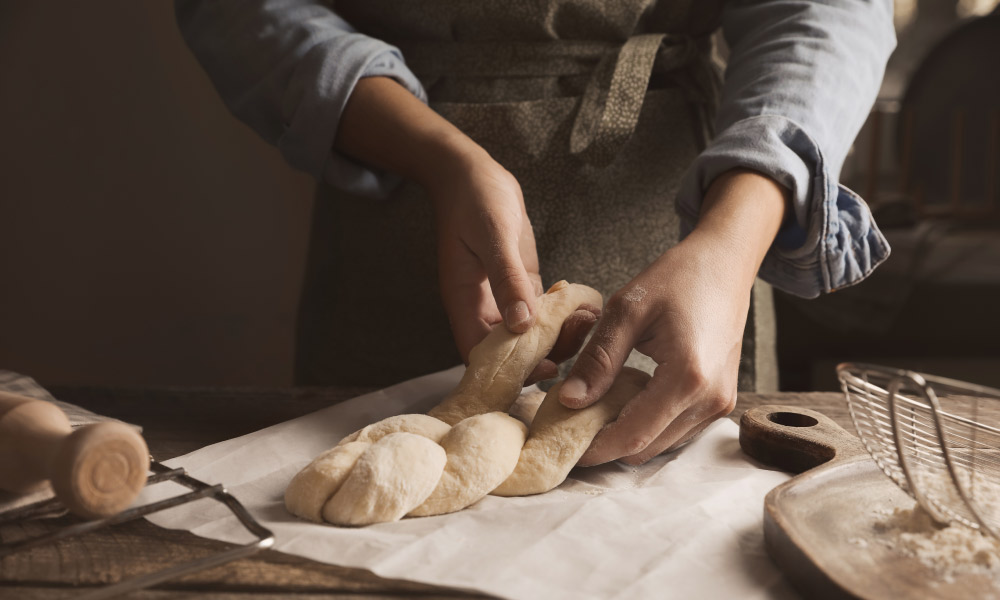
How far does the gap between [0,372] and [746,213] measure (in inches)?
33.3

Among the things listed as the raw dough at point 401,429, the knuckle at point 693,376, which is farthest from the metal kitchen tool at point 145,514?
the knuckle at point 693,376

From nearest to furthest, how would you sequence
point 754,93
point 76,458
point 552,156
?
point 76,458, point 754,93, point 552,156

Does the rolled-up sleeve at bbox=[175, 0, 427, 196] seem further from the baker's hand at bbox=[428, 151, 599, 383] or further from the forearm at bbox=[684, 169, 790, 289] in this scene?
the forearm at bbox=[684, 169, 790, 289]

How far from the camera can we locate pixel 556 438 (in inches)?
28.3

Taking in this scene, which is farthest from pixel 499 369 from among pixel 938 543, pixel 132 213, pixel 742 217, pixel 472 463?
pixel 132 213

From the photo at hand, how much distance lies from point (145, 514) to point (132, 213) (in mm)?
1570

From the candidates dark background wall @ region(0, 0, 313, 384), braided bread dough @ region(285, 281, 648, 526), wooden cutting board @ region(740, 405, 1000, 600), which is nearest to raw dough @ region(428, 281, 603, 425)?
braided bread dough @ region(285, 281, 648, 526)

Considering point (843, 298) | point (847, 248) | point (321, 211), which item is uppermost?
point (321, 211)

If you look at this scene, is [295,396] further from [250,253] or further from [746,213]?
[250,253]

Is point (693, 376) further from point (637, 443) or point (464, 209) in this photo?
point (464, 209)

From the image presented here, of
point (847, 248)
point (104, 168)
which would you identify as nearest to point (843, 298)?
point (847, 248)

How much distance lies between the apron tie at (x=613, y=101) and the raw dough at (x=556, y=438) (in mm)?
423

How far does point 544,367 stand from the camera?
34.2 inches

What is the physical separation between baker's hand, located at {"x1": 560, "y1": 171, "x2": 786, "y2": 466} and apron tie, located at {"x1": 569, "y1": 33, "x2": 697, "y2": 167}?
328 millimetres
